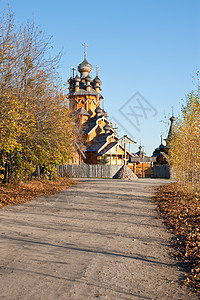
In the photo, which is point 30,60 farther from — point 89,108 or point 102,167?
point 89,108

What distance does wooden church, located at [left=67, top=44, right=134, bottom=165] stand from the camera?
1959 inches

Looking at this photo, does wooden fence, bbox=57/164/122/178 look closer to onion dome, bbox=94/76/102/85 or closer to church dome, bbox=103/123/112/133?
church dome, bbox=103/123/112/133

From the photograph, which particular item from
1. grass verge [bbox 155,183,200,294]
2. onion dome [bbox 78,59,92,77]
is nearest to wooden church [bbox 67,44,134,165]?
onion dome [bbox 78,59,92,77]

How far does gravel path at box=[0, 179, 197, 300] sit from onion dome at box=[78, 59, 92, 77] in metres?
57.6

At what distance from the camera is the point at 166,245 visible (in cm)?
690

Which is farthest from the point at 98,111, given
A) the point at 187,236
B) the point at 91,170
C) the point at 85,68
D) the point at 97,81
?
the point at 187,236

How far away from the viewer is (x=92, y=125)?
177ft

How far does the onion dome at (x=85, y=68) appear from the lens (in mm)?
65150

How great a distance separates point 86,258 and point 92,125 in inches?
1913

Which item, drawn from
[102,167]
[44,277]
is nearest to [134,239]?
[44,277]

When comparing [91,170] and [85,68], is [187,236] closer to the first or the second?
[91,170]

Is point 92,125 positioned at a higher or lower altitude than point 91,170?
higher

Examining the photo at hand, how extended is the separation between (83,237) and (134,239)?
3.88ft

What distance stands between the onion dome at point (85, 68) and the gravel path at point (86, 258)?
57.6 m
